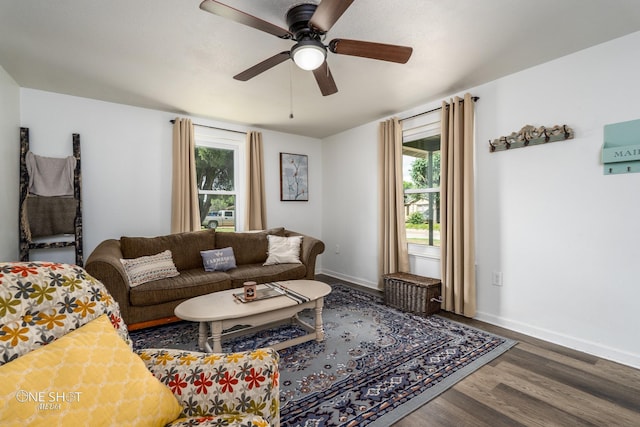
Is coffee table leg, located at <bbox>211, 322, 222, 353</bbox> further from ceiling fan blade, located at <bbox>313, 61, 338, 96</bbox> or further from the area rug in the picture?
ceiling fan blade, located at <bbox>313, 61, 338, 96</bbox>

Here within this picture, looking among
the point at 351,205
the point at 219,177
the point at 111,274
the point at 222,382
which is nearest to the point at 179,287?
the point at 111,274

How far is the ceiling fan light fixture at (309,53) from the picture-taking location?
5.67 feet

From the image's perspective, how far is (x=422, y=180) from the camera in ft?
12.4

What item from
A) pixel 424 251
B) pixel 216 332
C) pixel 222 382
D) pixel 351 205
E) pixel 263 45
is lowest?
pixel 216 332

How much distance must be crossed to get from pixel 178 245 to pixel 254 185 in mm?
1390

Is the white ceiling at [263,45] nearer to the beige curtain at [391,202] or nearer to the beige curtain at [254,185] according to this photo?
the beige curtain at [391,202]

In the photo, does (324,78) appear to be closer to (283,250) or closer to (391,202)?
(391,202)

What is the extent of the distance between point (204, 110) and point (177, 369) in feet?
11.0

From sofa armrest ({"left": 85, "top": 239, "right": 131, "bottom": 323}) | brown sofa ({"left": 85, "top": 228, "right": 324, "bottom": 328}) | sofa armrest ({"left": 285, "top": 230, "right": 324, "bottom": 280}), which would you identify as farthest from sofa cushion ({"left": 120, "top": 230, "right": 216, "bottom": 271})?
sofa armrest ({"left": 285, "top": 230, "right": 324, "bottom": 280})

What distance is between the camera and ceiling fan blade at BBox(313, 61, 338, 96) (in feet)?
6.65

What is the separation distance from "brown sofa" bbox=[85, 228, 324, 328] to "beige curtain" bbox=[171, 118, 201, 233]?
0.28m

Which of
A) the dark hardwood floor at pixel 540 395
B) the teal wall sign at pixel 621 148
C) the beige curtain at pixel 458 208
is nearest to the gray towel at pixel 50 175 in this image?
the dark hardwood floor at pixel 540 395

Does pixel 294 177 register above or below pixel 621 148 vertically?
above

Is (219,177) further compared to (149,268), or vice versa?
(219,177)
